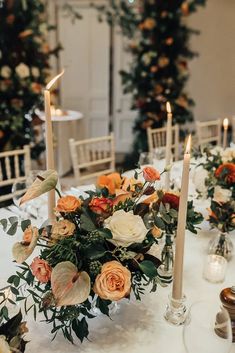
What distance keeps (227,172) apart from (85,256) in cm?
74

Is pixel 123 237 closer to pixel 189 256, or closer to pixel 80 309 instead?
pixel 80 309

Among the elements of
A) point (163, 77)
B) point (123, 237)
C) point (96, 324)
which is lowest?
point (96, 324)

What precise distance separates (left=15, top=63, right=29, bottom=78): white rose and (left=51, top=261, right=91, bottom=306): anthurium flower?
2.54m

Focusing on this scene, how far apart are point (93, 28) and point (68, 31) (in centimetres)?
33

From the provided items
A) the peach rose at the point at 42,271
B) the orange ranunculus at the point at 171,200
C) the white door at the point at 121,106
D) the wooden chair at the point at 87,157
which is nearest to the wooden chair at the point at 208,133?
the wooden chair at the point at 87,157

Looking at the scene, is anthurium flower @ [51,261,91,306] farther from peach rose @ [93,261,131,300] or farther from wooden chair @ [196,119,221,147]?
wooden chair @ [196,119,221,147]

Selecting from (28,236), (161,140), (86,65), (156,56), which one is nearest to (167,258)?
(28,236)

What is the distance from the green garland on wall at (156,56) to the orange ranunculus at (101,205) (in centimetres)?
341

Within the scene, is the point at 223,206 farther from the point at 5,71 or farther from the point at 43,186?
the point at 5,71

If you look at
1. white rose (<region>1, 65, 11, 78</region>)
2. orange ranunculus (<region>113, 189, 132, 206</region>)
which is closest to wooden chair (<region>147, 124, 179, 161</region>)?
white rose (<region>1, 65, 11, 78</region>)

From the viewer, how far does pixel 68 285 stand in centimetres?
90

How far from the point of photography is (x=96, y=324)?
1079mm

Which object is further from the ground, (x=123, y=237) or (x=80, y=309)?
(x=123, y=237)

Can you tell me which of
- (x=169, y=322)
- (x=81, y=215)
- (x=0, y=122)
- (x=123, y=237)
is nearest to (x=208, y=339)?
(x=169, y=322)
